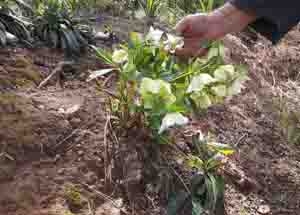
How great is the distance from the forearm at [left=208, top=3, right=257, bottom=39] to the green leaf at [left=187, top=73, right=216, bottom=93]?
0.14 metres

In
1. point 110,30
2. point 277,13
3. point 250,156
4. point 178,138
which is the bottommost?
point 250,156

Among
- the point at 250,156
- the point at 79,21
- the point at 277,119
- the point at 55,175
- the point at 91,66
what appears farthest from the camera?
the point at 79,21

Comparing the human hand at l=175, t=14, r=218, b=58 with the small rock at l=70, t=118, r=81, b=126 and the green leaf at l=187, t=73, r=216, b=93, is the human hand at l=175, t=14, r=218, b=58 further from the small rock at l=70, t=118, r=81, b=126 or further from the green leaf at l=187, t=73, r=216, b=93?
the small rock at l=70, t=118, r=81, b=126

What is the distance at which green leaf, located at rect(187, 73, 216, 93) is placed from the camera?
149cm

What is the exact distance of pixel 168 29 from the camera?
3.45 meters

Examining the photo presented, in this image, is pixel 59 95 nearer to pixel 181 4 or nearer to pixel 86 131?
pixel 86 131

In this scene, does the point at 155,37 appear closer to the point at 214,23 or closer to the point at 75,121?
the point at 214,23

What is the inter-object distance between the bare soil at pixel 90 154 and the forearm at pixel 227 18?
0.59 metres

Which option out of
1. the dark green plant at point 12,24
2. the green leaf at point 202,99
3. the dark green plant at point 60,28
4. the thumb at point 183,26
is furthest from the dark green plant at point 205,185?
the dark green plant at point 12,24

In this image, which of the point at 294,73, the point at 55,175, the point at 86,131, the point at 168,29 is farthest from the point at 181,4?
the point at 55,175

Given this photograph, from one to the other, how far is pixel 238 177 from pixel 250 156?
0.92 feet

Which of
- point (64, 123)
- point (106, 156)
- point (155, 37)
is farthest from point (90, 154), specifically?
point (155, 37)

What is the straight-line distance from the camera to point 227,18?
1.50 metres

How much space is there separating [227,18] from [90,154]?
29.4 inches
